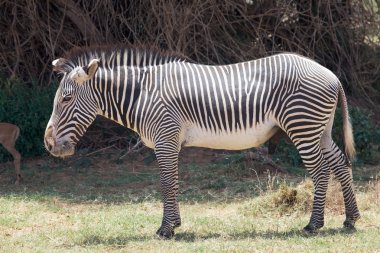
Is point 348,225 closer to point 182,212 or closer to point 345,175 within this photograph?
point 345,175

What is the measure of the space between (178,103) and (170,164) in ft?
2.16

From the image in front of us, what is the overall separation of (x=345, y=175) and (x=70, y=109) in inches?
120

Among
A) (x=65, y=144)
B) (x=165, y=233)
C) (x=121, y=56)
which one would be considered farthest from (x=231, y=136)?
(x=65, y=144)

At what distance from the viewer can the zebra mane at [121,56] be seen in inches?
323

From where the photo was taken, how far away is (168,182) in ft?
26.2

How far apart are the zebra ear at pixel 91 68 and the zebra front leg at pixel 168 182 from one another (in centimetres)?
105

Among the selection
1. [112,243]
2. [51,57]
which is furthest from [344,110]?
[51,57]

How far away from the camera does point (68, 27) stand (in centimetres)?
1434

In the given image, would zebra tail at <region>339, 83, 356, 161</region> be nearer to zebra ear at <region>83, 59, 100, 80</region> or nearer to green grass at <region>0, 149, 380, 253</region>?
green grass at <region>0, 149, 380, 253</region>

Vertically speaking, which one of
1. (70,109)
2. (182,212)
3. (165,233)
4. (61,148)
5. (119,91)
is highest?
(119,91)

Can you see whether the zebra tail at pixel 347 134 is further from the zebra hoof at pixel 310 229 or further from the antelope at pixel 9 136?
the antelope at pixel 9 136

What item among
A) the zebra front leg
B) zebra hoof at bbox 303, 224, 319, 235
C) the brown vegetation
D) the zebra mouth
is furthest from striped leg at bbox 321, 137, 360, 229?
the brown vegetation

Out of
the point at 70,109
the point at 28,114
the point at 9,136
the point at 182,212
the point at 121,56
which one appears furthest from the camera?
the point at 28,114

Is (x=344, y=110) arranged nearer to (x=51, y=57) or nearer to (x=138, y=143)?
(x=138, y=143)
